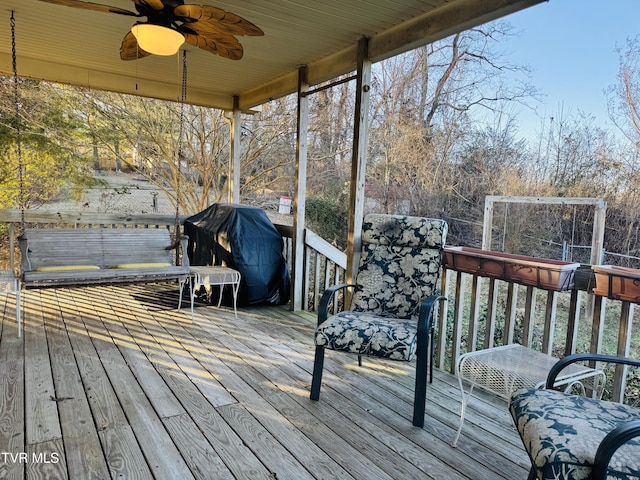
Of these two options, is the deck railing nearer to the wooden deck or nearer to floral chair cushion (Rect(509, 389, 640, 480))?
the wooden deck

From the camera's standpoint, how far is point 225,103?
5.55m

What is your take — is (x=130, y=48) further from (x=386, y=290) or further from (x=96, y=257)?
(x=386, y=290)

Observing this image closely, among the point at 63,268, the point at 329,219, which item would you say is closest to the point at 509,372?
the point at 63,268

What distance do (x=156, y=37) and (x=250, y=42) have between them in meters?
1.30

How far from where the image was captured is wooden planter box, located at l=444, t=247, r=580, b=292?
83.6 inches

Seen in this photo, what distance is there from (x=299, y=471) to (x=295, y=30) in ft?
9.50

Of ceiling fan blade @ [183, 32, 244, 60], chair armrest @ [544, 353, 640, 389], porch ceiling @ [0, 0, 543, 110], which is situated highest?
porch ceiling @ [0, 0, 543, 110]

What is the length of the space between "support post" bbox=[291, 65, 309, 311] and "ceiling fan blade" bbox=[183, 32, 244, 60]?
128cm

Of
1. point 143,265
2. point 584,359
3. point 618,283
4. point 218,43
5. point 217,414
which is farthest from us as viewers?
point 143,265

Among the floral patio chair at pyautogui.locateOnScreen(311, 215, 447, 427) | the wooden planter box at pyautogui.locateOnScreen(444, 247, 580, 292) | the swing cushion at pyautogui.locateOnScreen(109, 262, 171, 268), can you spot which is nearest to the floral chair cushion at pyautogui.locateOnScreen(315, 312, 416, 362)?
the floral patio chair at pyautogui.locateOnScreen(311, 215, 447, 427)

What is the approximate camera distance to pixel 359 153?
3262 mm

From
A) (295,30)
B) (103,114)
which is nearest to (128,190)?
(103,114)

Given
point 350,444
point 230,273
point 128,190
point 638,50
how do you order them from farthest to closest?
1. point 128,190
2. point 638,50
3. point 230,273
4. point 350,444

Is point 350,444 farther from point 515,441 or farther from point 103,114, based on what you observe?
point 103,114
